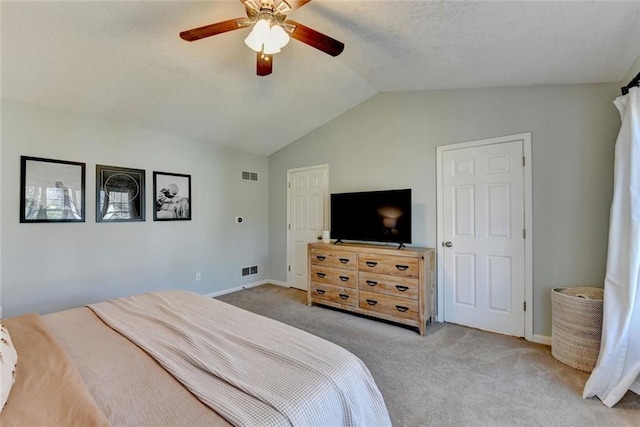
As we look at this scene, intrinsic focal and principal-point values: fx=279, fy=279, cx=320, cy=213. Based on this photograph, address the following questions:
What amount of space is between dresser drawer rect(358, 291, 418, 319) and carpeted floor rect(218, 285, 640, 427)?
0.52ft

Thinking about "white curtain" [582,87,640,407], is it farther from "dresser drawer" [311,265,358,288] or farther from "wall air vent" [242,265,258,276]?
"wall air vent" [242,265,258,276]

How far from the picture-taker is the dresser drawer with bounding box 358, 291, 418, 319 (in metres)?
3.00

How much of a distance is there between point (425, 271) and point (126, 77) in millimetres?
3601

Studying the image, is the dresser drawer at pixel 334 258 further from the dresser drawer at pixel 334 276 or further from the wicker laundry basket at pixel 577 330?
the wicker laundry basket at pixel 577 330

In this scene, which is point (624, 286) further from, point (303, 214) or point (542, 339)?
point (303, 214)

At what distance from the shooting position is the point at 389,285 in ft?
10.3

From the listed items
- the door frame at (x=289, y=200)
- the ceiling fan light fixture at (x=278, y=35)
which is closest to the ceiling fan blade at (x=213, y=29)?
the ceiling fan light fixture at (x=278, y=35)

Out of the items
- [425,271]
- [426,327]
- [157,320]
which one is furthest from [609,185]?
[157,320]

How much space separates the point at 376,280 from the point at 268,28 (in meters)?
2.64

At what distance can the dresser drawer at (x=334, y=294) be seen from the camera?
3455mm

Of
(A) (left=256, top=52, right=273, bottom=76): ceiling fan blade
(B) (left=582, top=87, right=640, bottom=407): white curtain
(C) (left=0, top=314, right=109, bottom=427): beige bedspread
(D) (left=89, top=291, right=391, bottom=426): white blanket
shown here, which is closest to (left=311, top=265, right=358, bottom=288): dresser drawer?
(D) (left=89, top=291, right=391, bottom=426): white blanket

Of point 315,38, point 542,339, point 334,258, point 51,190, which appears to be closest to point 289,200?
point 334,258

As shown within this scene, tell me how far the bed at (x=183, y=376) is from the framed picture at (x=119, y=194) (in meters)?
1.86

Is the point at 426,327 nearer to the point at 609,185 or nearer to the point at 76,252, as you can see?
the point at 609,185
